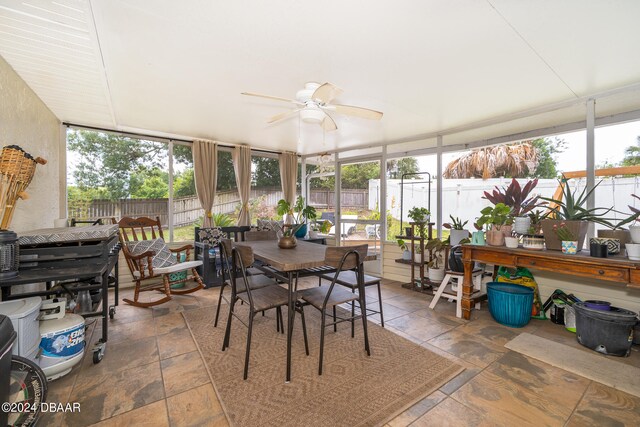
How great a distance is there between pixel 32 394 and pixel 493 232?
361 cm

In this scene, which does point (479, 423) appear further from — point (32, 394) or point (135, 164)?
point (135, 164)

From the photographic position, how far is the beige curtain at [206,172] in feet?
15.2

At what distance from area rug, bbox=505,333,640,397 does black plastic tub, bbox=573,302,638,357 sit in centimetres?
10

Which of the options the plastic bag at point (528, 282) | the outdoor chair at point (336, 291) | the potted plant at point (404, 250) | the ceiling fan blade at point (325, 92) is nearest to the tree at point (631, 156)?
the plastic bag at point (528, 282)

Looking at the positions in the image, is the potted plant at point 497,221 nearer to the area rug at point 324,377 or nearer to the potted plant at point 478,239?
the potted plant at point 478,239

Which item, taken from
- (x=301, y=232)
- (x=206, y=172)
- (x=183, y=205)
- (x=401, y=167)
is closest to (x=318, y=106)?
(x=401, y=167)

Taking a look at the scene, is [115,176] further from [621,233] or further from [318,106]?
[621,233]

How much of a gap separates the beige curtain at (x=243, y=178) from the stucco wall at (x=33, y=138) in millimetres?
2424

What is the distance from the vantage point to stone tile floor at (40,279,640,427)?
1565mm

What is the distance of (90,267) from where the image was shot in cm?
197

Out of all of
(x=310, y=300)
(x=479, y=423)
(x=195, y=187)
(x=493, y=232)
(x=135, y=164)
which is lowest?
(x=479, y=423)

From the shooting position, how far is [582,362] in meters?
2.12

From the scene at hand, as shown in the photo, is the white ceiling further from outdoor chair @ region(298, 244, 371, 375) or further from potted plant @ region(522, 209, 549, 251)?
outdoor chair @ region(298, 244, 371, 375)

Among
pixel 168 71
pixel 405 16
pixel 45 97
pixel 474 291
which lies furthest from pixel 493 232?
pixel 45 97
